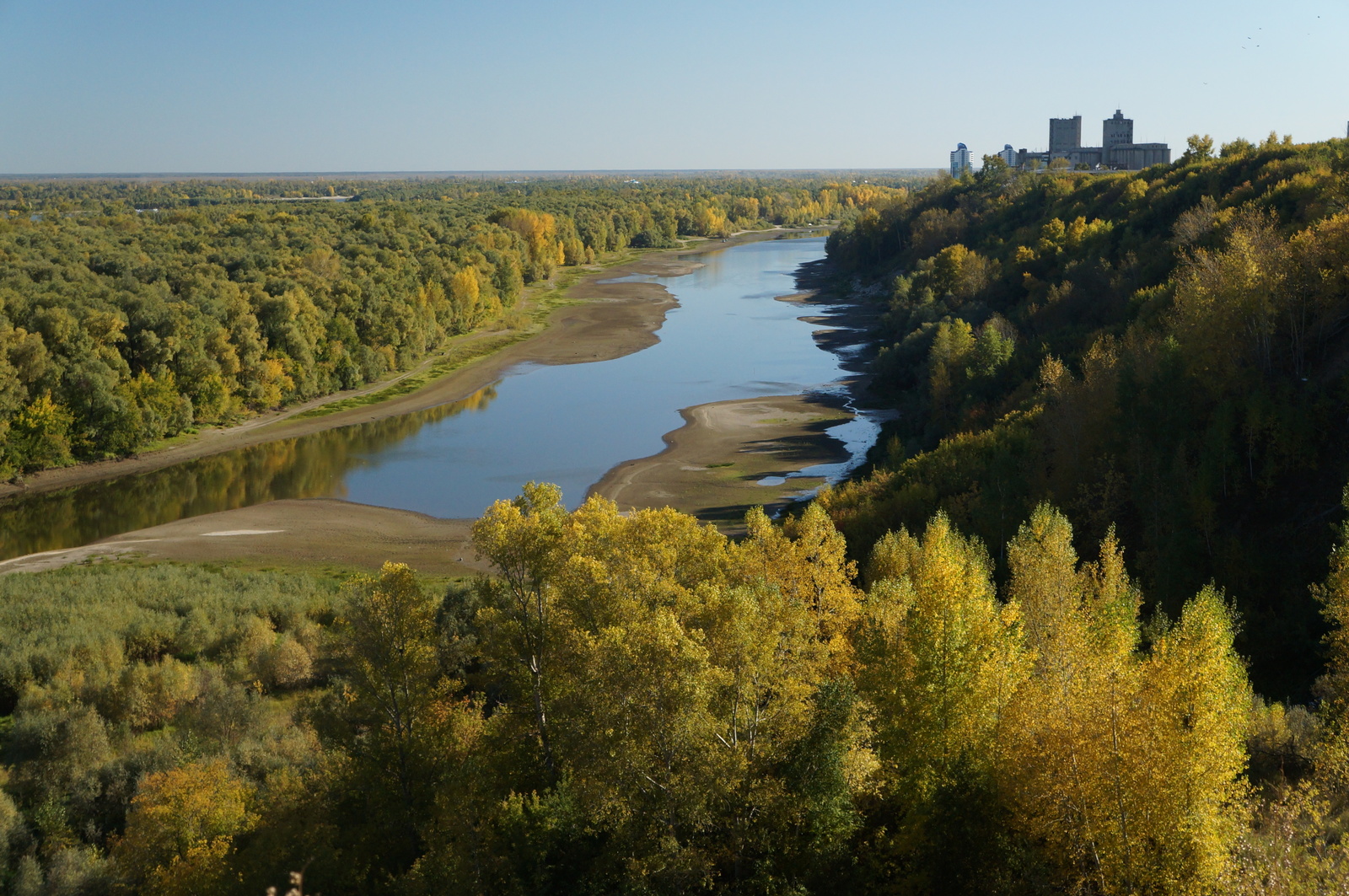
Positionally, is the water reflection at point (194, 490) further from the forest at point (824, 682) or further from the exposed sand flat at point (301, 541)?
the forest at point (824, 682)

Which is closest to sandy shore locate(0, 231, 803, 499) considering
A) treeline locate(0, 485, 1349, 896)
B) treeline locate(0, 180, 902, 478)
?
treeline locate(0, 180, 902, 478)

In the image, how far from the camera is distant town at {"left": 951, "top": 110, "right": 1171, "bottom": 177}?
309ft

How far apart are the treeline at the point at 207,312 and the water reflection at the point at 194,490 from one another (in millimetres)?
3186

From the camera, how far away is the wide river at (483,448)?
39.6 m

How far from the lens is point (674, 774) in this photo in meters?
11.7

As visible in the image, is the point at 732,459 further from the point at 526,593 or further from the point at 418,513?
the point at 526,593

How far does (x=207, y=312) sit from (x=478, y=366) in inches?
703

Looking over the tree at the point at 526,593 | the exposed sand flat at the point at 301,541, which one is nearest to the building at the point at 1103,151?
the exposed sand flat at the point at 301,541

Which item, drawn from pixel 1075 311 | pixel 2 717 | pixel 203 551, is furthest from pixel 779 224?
pixel 2 717

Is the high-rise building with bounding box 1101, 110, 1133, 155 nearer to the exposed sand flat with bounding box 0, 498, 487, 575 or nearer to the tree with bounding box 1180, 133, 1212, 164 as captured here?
the tree with bounding box 1180, 133, 1212, 164

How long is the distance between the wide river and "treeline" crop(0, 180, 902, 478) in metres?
3.81

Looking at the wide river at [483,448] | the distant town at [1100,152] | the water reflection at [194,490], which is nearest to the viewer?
the water reflection at [194,490]

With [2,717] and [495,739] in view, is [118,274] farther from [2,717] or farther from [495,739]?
[495,739]

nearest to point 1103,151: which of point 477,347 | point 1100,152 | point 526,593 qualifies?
point 1100,152
